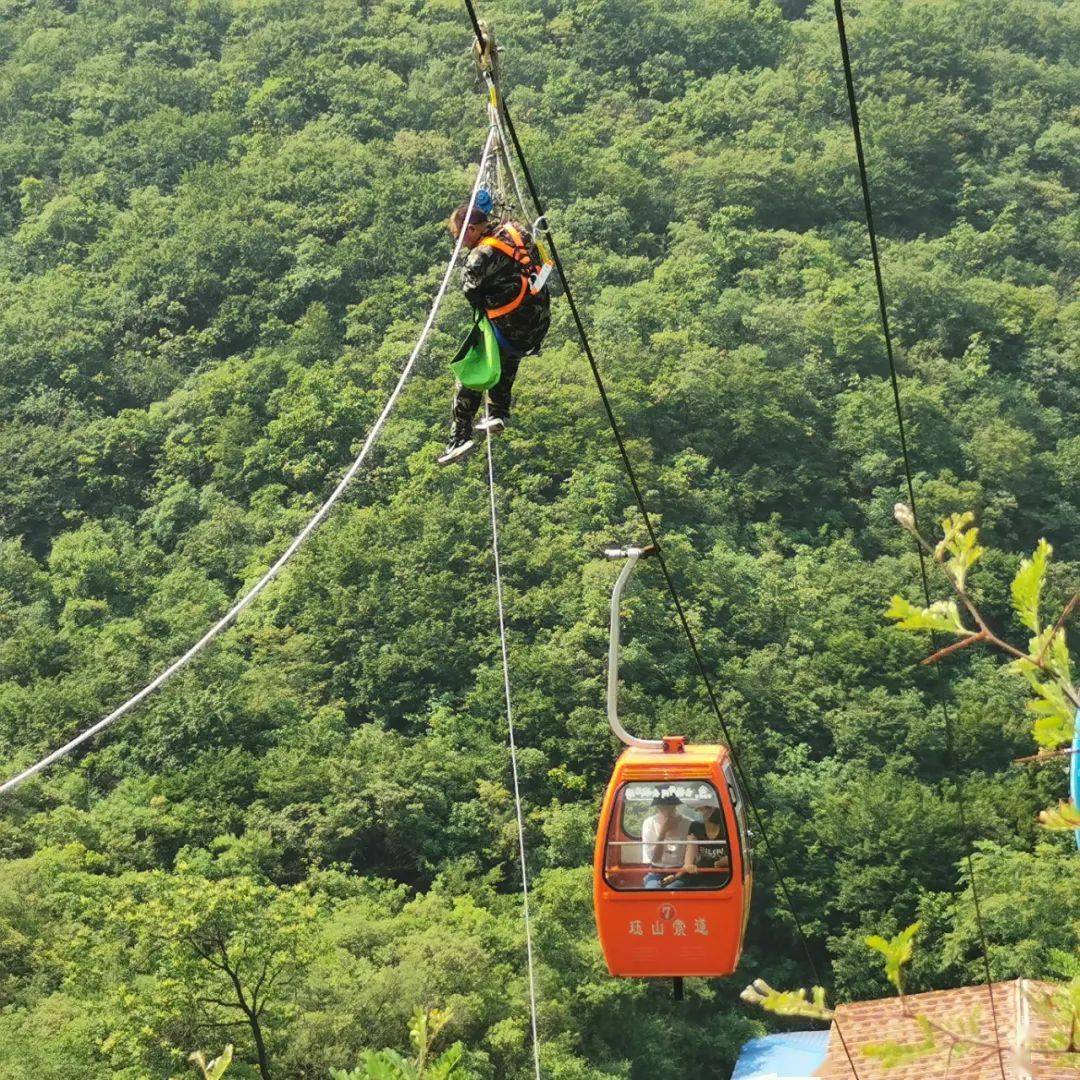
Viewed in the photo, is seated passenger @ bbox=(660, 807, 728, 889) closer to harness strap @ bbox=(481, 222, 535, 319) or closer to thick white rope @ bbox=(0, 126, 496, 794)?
thick white rope @ bbox=(0, 126, 496, 794)

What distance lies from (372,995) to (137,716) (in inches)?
398

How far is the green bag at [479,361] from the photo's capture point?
22.9 ft

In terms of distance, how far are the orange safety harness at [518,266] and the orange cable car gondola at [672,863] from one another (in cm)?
283

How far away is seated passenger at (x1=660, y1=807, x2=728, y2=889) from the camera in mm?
9289

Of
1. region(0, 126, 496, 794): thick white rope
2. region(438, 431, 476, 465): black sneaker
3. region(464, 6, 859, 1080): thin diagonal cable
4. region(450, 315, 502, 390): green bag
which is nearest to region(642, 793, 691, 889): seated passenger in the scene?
region(464, 6, 859, 1080): thin diagonal cable

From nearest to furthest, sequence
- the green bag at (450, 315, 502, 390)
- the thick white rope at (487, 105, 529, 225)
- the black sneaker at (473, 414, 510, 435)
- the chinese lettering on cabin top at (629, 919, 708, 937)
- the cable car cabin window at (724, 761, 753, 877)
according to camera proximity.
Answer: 1. the thick white rope at (487, 105, 529, 225)
2. the green bag at (450, 315, 502, 390)
3. the black sneaker at (473, 414, 510, 435)
4. the cable car cabin window at (724, 761, 753, 877)
5. the chinese lettering on cabin top at (629, 919, 708, 937)

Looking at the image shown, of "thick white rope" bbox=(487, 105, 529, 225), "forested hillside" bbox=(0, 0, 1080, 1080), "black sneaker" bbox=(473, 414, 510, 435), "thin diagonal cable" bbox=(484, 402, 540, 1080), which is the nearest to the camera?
"thick white rope" bbox=(487, 105, 529, 225)

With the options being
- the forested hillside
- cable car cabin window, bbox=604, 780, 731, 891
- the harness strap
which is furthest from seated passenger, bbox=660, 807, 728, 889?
the forested hillside

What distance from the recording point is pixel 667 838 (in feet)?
30.9

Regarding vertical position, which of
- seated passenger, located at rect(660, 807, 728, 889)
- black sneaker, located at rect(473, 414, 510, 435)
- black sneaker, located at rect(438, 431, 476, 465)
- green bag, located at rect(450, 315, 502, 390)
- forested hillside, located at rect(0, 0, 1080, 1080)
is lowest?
forested hillside, located at rect(0, 0, 1080, 1080)

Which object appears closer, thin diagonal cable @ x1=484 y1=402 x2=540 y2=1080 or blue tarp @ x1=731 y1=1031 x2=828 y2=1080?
thin diagonal cable @ x1=484 y1=402 x2=540 y2=1080

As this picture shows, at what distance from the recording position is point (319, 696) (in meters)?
31.5

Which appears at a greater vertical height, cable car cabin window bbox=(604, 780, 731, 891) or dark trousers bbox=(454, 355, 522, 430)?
dark trousers bbox=(454, 355, 522, 430)

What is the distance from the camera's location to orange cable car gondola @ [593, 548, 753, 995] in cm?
921
